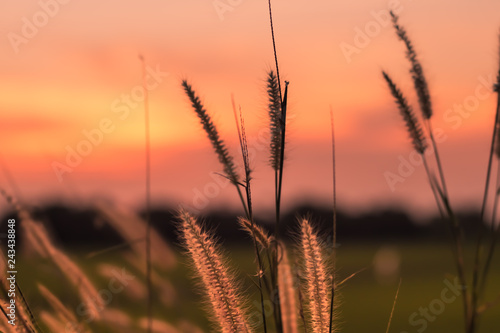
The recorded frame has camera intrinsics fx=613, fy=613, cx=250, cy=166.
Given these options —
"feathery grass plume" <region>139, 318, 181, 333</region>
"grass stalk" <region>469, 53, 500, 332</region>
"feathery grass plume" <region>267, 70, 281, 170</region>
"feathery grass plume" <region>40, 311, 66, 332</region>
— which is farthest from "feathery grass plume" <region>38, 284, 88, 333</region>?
"grass stalk" <region>469, 53, 500, 332</region>

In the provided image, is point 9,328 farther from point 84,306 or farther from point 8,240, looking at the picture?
point 8,240

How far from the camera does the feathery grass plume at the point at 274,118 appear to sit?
4.87 feet

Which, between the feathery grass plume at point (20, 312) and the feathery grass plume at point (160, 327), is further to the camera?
the feathery grass plume at point (160, 327)

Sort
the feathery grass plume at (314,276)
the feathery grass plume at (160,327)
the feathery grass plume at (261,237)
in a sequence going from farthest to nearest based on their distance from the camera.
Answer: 1. the feathery grass plume at (160,327)
2. the feathery grass plume at (314,276)
3. the feathery grass plume at (261,237)

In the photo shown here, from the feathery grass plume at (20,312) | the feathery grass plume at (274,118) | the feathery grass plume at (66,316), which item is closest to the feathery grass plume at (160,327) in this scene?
the feathery grass plume at (66,316)

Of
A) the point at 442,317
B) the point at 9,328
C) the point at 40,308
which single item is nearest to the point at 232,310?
the point at 9,328

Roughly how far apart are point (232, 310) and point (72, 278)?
70cm

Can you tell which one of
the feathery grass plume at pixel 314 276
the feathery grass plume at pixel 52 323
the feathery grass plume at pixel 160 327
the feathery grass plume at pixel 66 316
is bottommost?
the feathery grass plume at pixel 160 327

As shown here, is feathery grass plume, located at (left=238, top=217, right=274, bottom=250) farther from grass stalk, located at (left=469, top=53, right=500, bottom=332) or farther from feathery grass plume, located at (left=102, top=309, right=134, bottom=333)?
feathery grass plume, located at (left=102, top=309, right=134, bottom=333)

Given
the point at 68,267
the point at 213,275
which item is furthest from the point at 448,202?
the point at 68,267

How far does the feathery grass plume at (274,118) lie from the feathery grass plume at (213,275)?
0.83ft

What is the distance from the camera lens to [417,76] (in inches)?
69.2

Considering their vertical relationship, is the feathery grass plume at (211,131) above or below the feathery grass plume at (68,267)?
above

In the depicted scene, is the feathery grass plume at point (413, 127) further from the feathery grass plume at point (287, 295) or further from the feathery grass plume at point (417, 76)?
the feathery grass plume at point (287, 295)
